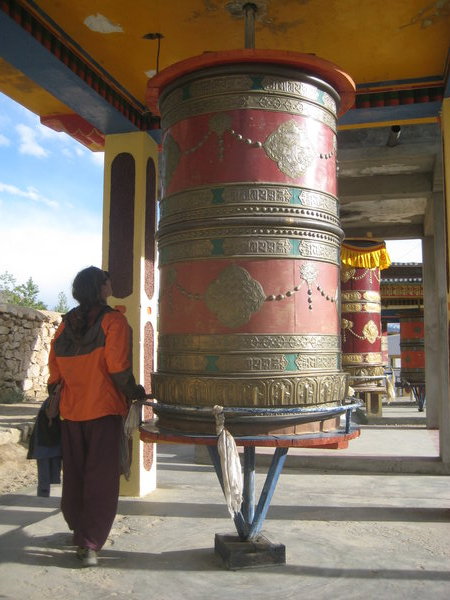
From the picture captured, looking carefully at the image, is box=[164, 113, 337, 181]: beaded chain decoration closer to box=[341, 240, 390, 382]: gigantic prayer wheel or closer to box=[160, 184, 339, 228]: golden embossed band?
box=[160, 184, 339, 228]: golden embossed band

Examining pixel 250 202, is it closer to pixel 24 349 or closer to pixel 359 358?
pixel 359 358

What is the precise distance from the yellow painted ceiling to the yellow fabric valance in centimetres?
435

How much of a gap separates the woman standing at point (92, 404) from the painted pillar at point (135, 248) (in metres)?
1.41

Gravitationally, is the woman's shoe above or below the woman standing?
below

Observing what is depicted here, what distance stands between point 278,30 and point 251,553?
3.12m

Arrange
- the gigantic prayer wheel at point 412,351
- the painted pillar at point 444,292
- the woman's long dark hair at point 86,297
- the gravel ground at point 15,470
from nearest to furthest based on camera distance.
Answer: the woman's long dark hair at point 86,297
the painted pillar at point 444,292
the gravel ground at point 15,470
the gigantic prayer wheel at point 412,351

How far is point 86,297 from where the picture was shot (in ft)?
10.8

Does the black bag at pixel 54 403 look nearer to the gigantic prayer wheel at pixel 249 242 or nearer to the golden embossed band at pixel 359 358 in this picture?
the gigantic prayer wheel at pixel 249 242

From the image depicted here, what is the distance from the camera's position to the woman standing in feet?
10.4

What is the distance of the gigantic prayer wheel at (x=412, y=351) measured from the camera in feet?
47.8

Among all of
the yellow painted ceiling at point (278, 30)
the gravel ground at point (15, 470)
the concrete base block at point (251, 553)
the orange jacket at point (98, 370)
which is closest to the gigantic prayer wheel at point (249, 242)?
the orange jacket at point (98, 370)

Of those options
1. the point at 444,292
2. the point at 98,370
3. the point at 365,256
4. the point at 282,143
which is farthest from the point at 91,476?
the point at 365,256

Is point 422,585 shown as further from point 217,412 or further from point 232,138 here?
point 232,138

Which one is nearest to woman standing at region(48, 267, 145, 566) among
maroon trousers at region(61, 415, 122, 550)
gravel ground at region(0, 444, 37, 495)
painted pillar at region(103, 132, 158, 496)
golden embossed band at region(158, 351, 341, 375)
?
maroon trousers at region(61, 415, 122, 550)
